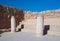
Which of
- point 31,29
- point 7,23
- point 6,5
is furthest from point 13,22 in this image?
point 6,5

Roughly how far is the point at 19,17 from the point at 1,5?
19.6ft

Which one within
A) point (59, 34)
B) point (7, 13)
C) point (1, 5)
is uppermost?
point (1, 5)

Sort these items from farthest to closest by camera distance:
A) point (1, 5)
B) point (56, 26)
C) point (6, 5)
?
point (6, 5) < point (1, 5) < point (56, 26)

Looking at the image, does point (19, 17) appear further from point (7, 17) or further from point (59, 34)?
point (59, 34)

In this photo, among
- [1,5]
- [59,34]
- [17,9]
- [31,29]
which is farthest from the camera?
[17,9]

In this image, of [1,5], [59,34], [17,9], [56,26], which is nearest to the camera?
[59,34]

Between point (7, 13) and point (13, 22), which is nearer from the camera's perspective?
point (13, 22)

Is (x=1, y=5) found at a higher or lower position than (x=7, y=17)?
higher

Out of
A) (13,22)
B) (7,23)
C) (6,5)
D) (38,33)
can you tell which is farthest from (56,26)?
(6,5)

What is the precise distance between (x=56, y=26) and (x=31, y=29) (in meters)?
3.71

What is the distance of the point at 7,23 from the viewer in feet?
74.5

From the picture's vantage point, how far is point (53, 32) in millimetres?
11484

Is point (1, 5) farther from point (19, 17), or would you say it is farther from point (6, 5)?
point (19, 17)

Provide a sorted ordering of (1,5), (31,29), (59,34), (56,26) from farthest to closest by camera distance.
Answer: (1,5)
(31,29)
(56,26)
(59,34)
